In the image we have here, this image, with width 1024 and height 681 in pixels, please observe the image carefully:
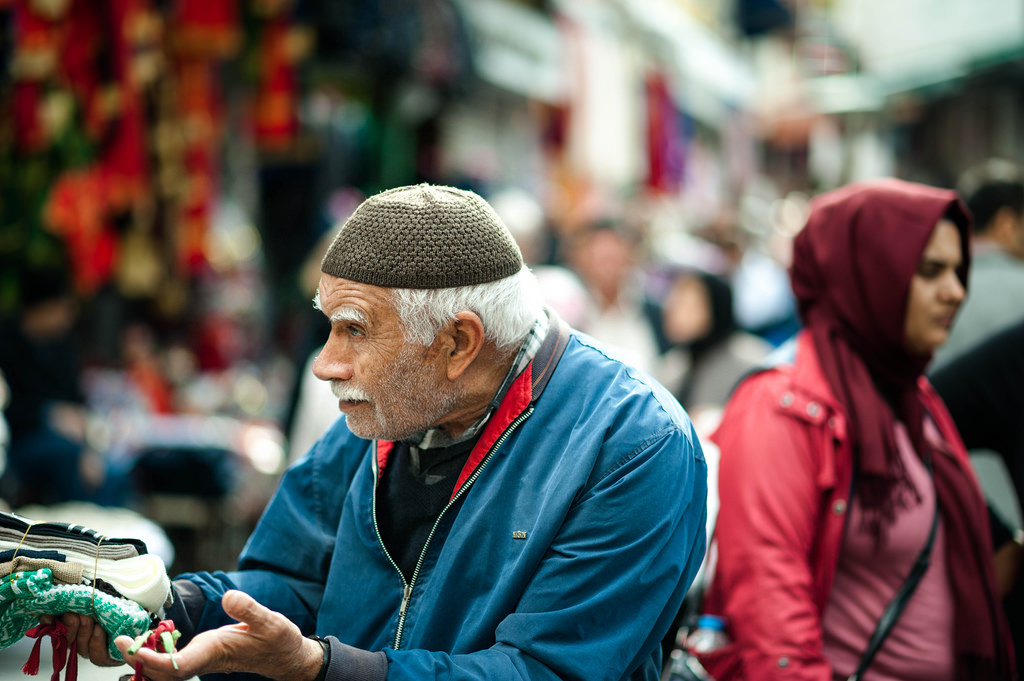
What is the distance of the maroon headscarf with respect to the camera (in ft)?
8.33

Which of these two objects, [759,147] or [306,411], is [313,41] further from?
[759,147]

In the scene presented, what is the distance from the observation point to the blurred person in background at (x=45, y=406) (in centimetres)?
581

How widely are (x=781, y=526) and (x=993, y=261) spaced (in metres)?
2.22

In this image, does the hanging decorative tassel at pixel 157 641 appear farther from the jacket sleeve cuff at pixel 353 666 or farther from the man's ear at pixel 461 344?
the man's ear at pixel 461 344

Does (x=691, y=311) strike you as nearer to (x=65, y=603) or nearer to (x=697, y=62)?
(x=65, y=603)

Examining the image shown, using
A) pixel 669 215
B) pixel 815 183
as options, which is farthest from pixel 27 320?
pixel 669 215

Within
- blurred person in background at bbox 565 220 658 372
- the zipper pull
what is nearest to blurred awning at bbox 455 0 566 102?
blurred person in background at bbox 565 220 658 372

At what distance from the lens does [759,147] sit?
30.8m

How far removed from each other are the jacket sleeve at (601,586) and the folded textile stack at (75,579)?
0.47m

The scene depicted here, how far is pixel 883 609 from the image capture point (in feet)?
8.27

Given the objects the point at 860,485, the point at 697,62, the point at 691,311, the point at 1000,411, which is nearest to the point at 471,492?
the point at 860,485

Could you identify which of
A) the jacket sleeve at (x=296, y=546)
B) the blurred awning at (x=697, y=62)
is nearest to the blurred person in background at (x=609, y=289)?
the jacket sleeve at (x=296, y=546)

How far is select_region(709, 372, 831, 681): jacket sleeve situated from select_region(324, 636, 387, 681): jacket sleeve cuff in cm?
100

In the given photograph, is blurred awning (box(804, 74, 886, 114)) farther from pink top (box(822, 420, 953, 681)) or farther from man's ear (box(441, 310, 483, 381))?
man's ear (box(441, 310, 483, 381))
